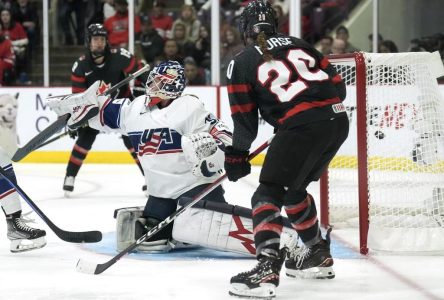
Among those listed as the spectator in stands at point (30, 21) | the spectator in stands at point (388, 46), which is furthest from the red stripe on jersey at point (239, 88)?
the spectator in stands at point (30, 21)

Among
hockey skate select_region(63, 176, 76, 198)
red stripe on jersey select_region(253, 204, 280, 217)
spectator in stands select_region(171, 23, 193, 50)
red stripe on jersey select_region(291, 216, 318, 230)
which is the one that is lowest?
hockey skate select_region(63, 176, 76, 198)

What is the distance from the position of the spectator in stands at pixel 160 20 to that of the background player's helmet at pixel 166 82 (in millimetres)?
5135

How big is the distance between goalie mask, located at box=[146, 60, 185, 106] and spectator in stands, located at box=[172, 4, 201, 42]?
491 cm

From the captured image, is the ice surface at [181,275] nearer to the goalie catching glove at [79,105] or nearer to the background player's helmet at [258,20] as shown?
the goalie catching glove at [79,105]

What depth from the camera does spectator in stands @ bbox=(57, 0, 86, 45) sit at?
942 centimetres

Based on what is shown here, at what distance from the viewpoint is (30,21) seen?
9.30 meters

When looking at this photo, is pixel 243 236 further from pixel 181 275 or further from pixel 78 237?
pixel 78 237

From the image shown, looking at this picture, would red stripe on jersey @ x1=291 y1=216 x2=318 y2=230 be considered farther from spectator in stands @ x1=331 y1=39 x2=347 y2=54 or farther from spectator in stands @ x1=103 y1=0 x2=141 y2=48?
spectator in stands @ x1=103 y1=0 x2=141 y2=48

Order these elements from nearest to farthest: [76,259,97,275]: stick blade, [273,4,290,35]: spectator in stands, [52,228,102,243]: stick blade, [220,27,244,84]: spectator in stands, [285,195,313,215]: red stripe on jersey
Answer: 1. [285,195,313,215]: red stripe on jersey
2. [76,259,97,275]: stick blade
3. [52,228,102,243]: stick blade
4. [273,4,290,35]: spectator in stands
5. [220,27,244,84]: spectator in stands

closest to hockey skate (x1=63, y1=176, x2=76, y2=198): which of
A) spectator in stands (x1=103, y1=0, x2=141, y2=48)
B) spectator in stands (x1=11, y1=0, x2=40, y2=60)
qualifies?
spectator in stands (x1=103, y1=0, x2=141, y2=48)

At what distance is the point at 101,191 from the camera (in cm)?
655

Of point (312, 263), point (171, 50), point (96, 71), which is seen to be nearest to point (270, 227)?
point (312, 263)

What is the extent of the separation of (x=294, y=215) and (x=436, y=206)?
3.17 feet

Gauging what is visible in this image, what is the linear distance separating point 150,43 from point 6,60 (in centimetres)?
137
